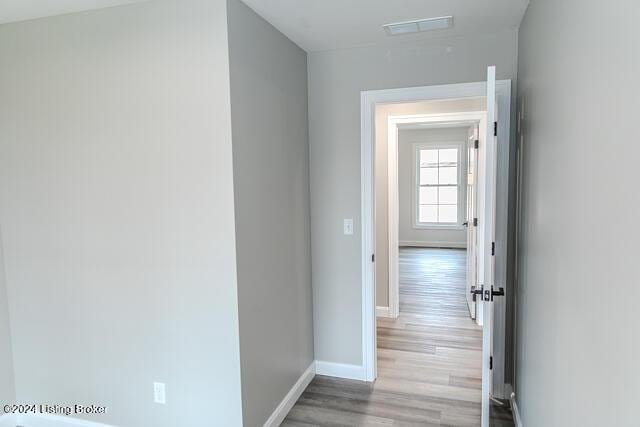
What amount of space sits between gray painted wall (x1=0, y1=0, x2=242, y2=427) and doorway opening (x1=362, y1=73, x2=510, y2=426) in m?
1.30

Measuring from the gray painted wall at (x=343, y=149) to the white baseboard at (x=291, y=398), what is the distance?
0.19m

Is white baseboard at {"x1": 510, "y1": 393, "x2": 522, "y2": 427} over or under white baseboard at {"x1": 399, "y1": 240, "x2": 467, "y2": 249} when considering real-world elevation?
under

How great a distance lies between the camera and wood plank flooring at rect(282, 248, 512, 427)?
8.99 feet

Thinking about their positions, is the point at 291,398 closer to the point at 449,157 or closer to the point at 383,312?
the point at 383,312

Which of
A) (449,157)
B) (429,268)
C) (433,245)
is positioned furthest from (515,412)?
(449,157)

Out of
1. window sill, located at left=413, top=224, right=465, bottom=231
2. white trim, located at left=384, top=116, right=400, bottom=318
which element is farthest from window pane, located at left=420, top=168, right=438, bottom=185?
white trim, located at left=384, top=116, right=400, bottom=318

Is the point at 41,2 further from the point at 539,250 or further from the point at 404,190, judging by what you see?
the point at 404,190

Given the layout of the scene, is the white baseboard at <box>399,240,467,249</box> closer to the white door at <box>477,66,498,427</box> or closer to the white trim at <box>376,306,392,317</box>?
the white trim at <box>376,306,392,317</box>

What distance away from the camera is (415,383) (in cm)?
319

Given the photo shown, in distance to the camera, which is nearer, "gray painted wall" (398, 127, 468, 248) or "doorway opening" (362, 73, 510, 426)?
"doorway opening" (362, 73, 510, 426)

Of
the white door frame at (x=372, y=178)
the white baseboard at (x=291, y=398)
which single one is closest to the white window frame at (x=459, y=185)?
the white door frame at (x=372, y=178)

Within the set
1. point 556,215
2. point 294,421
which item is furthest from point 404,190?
point 556,215

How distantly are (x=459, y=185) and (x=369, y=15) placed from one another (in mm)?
Result: 7300

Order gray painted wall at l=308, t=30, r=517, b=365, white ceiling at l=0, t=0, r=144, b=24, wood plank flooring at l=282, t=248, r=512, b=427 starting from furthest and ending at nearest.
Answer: gray painted wall at l=308, t=30, r=517, b=365 → wood plank flooring at l=282, t=248, r=512, b=427 → white ceiling at l=0, t=0, r=144, b=24
